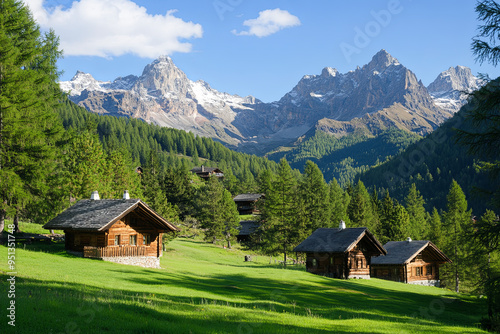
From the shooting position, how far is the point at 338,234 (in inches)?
1928

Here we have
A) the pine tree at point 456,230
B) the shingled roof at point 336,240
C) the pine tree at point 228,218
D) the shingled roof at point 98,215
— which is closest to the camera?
the shingled roof at point 98,215

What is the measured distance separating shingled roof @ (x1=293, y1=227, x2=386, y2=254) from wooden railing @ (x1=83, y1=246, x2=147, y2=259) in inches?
769

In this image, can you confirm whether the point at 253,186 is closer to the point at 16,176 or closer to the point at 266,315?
the point at 16,176

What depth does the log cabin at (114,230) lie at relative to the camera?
116 feet

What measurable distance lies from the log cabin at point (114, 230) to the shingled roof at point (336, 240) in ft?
Result: 57.8

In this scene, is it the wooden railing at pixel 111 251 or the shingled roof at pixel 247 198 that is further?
the shingled roof at pixel 247 198

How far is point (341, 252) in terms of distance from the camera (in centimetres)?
4556

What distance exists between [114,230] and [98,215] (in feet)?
Answer: 6.59

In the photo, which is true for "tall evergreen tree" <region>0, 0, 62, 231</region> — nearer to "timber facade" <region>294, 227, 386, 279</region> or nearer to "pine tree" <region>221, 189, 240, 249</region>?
"timber facade" <region>294, 227, 386, 279</region>

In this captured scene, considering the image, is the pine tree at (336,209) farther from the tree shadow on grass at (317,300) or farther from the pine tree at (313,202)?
the tree shadow on grass at (317,300)

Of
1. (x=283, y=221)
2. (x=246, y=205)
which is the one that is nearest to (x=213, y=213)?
(x=283, y=221)

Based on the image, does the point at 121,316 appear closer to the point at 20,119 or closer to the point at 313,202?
the point at 20,119

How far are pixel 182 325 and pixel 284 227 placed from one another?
46436 millimetres

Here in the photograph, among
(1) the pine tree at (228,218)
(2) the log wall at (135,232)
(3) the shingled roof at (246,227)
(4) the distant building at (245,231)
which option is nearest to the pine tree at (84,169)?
(2) the log wall at (135,232)
